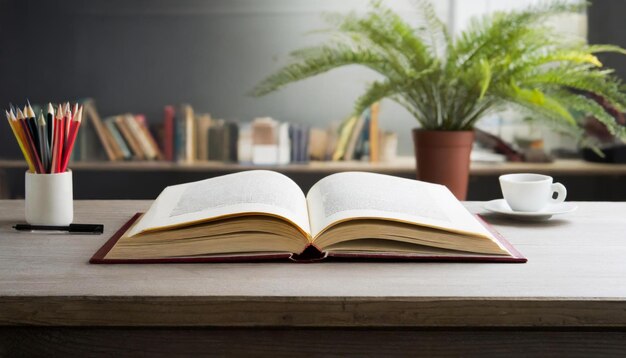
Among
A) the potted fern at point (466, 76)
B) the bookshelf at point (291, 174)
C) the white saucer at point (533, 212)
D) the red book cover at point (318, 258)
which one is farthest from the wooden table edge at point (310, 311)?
the bookshelf at point (291, 174)

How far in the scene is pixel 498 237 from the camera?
142 centimetres

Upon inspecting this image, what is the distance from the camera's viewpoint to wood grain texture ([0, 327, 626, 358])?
3.61 ft

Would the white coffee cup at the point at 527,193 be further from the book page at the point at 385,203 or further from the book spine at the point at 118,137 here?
the book spine at the point at 118,137

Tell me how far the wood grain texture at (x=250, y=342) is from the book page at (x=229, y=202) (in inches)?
8.0

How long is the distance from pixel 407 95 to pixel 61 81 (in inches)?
71.6

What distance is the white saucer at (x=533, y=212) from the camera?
1584 millimetres

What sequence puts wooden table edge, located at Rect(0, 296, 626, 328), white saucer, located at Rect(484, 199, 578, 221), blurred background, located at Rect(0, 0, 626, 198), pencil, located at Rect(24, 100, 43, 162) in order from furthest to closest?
blurred background, located at Rect(0, 0, 626, 198) → white saucer, located at Rect(484, 199, 578, 221) → pencil, located at Rect(24, 100, 43, 162) → wooden table edge, located at Rect(0, 296, 626, 328)

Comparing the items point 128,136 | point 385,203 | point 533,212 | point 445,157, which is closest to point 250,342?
point 385,203

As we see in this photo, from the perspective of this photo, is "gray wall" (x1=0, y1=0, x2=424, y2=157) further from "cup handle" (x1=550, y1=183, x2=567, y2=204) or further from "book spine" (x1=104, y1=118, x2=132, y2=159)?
"cup handle" (x1=550, y1=183, x2=567, y2=204)

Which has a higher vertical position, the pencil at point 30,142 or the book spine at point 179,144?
the pencil at point 30,142

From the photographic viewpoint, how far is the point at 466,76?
2746mm

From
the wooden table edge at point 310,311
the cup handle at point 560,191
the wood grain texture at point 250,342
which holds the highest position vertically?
the cup handle at point 560,191

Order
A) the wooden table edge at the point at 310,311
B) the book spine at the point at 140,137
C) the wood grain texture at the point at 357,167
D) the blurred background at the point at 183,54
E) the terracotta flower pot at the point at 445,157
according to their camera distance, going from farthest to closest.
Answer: the blurred background at the point at 183,54 → the book spine at the point at 140,137 → the wood grain texture at the point at 357,167 → the terracotta flower pot at the point at 445,157 → the wooden table edge at the point at 310,311

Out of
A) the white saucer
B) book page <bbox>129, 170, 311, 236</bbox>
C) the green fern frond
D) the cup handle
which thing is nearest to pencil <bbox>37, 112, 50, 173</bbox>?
book page <bbox>129, 170, 311, 236</bbox>
